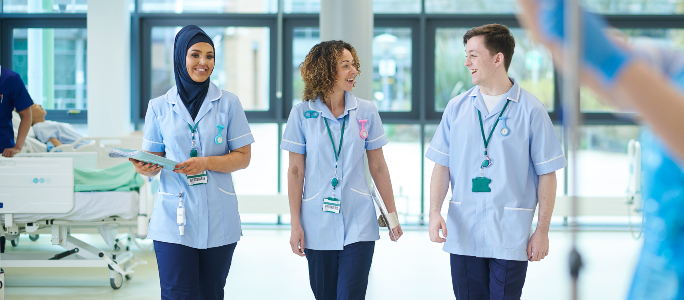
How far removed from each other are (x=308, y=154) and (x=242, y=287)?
188 centimetres

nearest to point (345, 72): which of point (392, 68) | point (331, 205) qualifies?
point (331, 205)

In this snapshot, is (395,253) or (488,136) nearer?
(488,136)

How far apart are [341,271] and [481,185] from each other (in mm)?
639

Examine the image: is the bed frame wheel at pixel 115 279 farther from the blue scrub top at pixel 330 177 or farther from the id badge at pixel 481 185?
the id badge at pixel 481 185

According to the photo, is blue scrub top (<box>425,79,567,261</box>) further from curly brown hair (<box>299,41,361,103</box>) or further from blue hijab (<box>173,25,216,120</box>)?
blue hijab (<box>173,25,216,120</box>)

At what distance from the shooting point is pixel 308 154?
2287 millimetres

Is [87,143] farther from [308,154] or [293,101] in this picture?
[308,154]

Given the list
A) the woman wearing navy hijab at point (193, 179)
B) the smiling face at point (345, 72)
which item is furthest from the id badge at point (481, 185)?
the woman wearing navy hijab at point (193, 179)

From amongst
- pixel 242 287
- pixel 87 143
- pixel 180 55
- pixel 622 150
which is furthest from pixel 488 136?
pixel 622 150

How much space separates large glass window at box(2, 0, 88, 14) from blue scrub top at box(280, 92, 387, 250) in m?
4.74

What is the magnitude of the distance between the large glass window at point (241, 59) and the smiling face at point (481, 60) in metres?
4.36

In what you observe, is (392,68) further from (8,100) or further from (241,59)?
(8,100)

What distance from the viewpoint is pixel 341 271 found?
7.31 feet

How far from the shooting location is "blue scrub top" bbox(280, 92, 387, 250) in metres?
2.23
